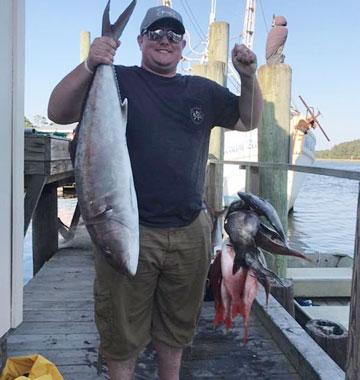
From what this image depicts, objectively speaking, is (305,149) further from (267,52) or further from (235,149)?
(267,52)

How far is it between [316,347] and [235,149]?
49.2ft

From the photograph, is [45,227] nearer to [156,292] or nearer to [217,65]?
[156,292]

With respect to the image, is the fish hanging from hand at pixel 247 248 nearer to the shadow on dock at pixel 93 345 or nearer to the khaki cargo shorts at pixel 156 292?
the khaki cargo shorts at pixel 156 292

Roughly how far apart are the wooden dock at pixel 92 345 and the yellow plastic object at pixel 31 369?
0.46 meters

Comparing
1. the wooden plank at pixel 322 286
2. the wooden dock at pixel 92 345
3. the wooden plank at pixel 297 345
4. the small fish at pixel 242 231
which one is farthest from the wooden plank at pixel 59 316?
the wooden plank at pixel 322 286

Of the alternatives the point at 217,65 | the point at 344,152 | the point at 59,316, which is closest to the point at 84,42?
the point at 217,65

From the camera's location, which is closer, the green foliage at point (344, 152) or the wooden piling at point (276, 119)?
the wooden piling at point (276, 119)

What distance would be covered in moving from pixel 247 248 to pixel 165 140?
77 cm

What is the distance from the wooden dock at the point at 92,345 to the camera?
259cm

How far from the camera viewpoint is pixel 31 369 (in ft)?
6.66

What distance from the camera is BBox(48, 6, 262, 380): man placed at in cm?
185

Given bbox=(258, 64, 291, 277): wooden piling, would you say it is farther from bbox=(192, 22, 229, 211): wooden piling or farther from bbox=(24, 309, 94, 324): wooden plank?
bbox=(192, 22, 229, 211): wooden piling

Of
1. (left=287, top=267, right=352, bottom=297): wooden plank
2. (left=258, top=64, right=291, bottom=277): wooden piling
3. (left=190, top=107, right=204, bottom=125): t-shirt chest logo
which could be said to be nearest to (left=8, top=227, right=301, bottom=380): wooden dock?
(left=190, top=107, right=204, bottom=125): t-shirt chest logo

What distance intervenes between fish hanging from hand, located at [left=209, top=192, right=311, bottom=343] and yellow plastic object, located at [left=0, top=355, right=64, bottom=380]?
3.12ft
